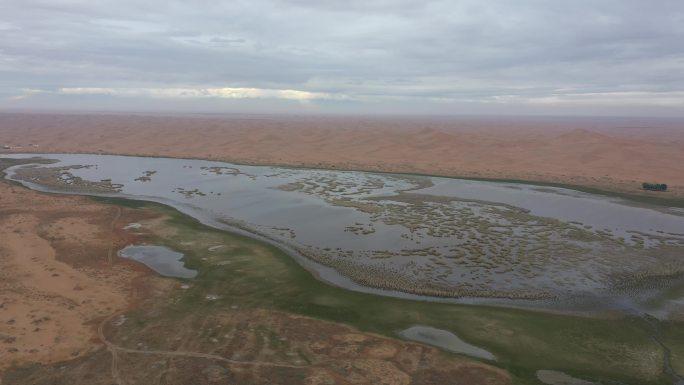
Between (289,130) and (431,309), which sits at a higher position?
(289,130)

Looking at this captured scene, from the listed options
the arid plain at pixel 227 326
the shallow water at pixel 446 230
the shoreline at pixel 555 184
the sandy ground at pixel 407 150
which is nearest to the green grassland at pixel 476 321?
the arid plain at pixel 227 326

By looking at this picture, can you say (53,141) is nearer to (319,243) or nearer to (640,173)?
(319,243)

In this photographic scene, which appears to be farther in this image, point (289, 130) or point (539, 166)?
point (289, 130)

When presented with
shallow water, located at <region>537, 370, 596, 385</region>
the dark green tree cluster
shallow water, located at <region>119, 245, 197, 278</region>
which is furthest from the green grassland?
the dark green tree cluster

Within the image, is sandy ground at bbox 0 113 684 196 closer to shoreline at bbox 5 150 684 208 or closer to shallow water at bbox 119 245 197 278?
shoreline at bbox 5 150 684 208

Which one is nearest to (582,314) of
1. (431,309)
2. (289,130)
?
(431,309)

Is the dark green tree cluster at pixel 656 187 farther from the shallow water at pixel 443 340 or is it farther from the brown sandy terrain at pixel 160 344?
the brown sandy terrain at pixel 160 344

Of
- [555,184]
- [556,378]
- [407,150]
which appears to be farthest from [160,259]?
[407,150]

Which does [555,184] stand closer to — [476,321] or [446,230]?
[446,230]
